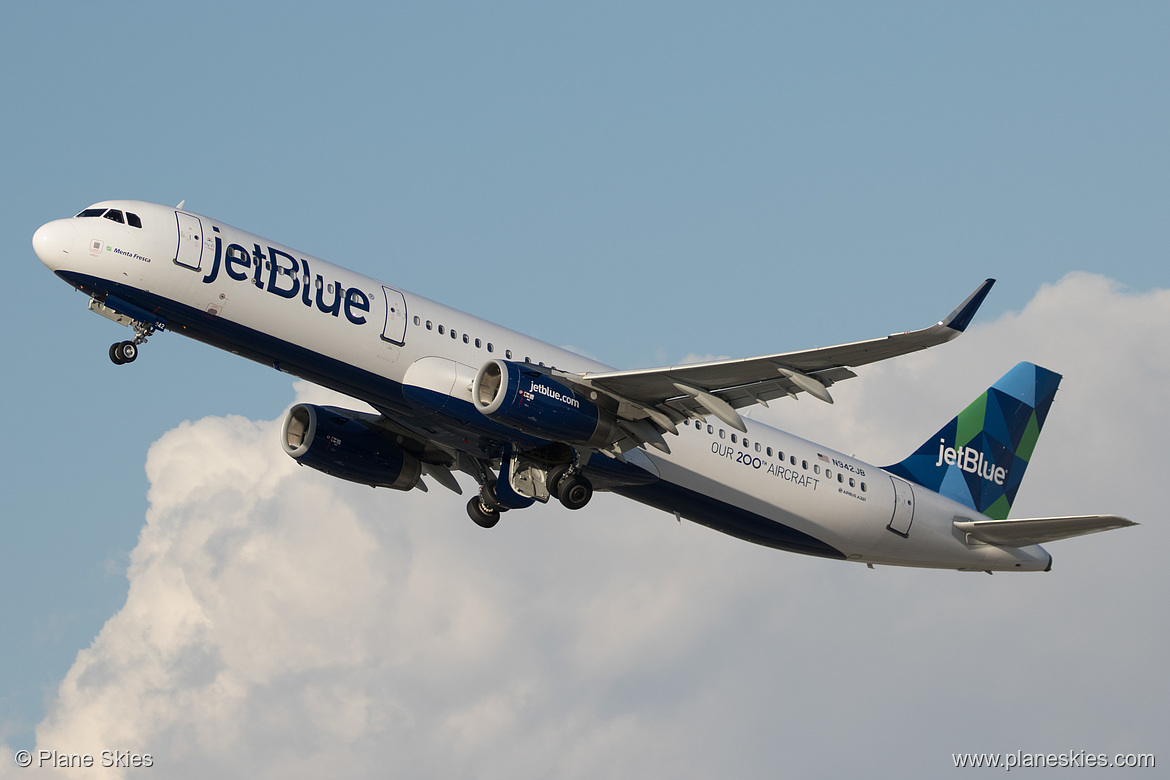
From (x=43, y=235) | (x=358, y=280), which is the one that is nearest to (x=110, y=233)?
(x=43, y=235)

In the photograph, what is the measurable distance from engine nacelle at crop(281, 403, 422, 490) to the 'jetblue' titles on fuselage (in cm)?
781

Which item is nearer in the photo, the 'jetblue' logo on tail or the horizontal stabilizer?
the horizontal stabilizer

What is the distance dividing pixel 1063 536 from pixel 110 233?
26.9m

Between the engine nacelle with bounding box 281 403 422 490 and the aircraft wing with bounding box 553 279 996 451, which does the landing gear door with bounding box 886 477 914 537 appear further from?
the engine nacelle with bounding box 281 403 422 490

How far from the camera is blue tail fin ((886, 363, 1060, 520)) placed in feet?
147

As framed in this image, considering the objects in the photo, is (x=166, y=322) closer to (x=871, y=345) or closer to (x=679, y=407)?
(x=679, y=407)

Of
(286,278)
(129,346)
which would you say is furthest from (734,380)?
(129,346)

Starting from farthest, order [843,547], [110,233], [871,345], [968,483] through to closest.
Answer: [968,483] < [843,547] < [110,233] < [871,345]

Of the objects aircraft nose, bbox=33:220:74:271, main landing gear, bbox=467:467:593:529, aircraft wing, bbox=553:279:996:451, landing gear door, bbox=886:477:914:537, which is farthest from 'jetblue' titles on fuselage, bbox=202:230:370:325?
landing gear door, bbox=886:477:914:537

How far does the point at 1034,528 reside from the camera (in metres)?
39.6

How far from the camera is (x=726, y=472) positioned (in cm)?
3800

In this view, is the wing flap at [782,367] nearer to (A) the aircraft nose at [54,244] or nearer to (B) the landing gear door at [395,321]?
(B) the landing gear door at [395,321]

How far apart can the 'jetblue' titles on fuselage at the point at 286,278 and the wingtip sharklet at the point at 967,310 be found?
14002mm

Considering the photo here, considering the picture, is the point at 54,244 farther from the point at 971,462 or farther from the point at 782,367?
the point at 971,462
